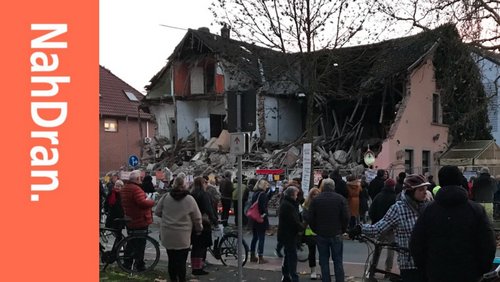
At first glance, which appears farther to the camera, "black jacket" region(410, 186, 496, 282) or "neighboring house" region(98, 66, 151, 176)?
"neighboring house" region(98, 66, 151, 176)

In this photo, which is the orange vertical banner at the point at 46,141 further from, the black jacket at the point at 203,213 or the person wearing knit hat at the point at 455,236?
the black jacket at the point at 203,213

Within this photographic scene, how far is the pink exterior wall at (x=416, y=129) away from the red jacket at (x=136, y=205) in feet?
63.6

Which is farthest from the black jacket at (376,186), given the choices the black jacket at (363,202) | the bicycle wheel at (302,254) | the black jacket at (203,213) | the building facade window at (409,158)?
the building facade window at (409,158)

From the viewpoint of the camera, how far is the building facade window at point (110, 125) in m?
45.7

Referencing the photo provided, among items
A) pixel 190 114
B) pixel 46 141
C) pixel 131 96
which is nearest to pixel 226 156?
pixel 190 114

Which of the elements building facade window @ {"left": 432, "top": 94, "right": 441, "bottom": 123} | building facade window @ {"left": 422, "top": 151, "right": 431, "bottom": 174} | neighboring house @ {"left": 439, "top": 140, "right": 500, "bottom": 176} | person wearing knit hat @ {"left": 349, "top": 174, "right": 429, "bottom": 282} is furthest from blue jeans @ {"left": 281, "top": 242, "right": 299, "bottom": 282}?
building facade window @ {"left": 432, "top": 94, "right": 441, "bottom": 123}

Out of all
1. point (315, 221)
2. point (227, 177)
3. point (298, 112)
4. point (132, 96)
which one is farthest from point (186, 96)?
point (315, 221)

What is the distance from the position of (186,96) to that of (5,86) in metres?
32.1

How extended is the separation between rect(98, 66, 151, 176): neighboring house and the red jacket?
35008mm

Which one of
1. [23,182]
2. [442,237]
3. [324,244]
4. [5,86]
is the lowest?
[324,244]

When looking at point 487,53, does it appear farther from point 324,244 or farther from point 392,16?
point 324,244

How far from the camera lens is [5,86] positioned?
422cm

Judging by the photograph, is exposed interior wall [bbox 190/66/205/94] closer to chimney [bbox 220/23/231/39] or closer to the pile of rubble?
the pile of rubble

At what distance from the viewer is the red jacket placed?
1020cm
